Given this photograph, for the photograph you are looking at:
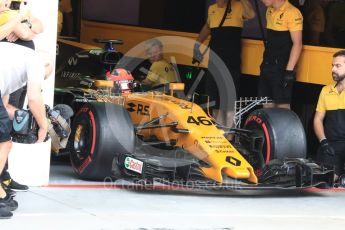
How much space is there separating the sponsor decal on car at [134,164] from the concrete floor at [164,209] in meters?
0.26

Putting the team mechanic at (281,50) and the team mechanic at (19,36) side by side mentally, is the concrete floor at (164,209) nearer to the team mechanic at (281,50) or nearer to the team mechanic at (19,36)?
the team mechanic at (19,36)

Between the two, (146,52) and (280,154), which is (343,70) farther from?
(146,52)

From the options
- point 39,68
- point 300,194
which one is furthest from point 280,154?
point 39,68

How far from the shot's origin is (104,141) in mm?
9414

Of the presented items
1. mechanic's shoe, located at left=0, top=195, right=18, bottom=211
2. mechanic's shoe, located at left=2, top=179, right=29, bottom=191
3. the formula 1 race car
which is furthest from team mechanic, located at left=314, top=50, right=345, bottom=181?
mechanic's shoe, located at left=0, top=195, right=18, bottom=211

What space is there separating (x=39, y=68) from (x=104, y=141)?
1826mm

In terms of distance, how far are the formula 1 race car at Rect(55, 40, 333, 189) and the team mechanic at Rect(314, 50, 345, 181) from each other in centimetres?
84

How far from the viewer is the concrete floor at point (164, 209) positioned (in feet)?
25.6

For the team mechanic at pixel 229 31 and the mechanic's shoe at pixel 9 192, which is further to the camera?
the team mechanic at pixel 229 31

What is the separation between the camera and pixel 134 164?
9.05 m

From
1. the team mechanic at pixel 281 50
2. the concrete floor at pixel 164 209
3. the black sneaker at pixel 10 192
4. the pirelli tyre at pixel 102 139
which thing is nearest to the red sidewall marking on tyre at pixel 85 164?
the pirelli tyre at pixel 102 139

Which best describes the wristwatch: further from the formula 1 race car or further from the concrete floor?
the concrete floor

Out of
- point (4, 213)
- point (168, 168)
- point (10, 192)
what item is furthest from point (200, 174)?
point (4, 213)

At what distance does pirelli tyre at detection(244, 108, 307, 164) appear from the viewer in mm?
9766
